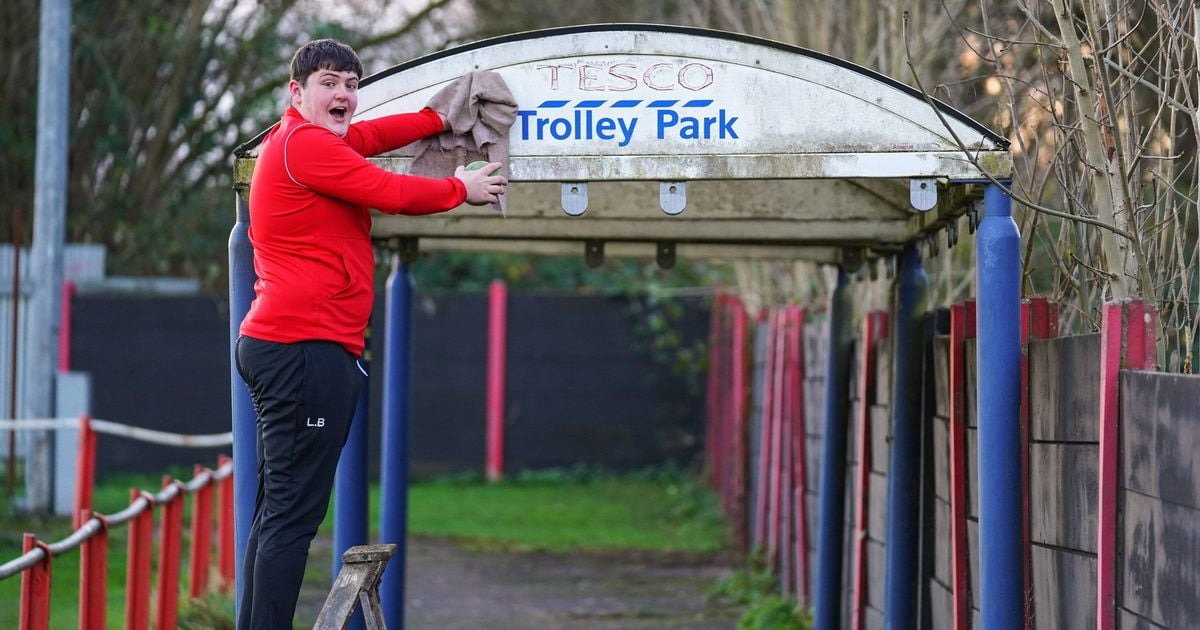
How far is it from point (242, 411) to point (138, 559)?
1.46m

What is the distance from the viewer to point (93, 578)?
16.2 ft

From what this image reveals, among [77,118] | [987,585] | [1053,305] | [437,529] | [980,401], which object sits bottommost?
[437,529]

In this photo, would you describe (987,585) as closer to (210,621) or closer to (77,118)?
(210,621)

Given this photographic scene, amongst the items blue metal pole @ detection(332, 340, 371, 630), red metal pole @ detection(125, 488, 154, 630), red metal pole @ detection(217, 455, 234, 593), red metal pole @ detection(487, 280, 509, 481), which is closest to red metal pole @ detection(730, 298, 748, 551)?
red metal pole @ detection(487, 280, 509, 481)

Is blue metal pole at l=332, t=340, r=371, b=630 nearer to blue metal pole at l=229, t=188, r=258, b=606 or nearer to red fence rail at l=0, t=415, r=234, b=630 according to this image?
red fence rail at l=0, t=415, r=234, b=630

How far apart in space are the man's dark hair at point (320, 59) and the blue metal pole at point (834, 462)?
329 cm

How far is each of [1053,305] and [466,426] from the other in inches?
435

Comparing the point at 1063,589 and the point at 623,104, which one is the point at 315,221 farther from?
the point at 1063,589

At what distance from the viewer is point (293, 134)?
3.88 meters

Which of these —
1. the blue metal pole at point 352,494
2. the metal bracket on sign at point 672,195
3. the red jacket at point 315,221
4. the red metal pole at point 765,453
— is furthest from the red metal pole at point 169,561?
the red metal pole at point 765,453

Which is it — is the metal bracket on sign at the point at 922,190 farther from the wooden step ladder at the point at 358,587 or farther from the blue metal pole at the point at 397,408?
the blue metal pole at the point at 397,408

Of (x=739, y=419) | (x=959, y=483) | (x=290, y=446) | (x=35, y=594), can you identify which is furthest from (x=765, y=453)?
(x=290, y=446)

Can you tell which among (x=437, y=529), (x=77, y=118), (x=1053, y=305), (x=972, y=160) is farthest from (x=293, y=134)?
(x=77, y=118)

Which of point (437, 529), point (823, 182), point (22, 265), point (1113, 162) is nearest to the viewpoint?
point (1113, 162)
